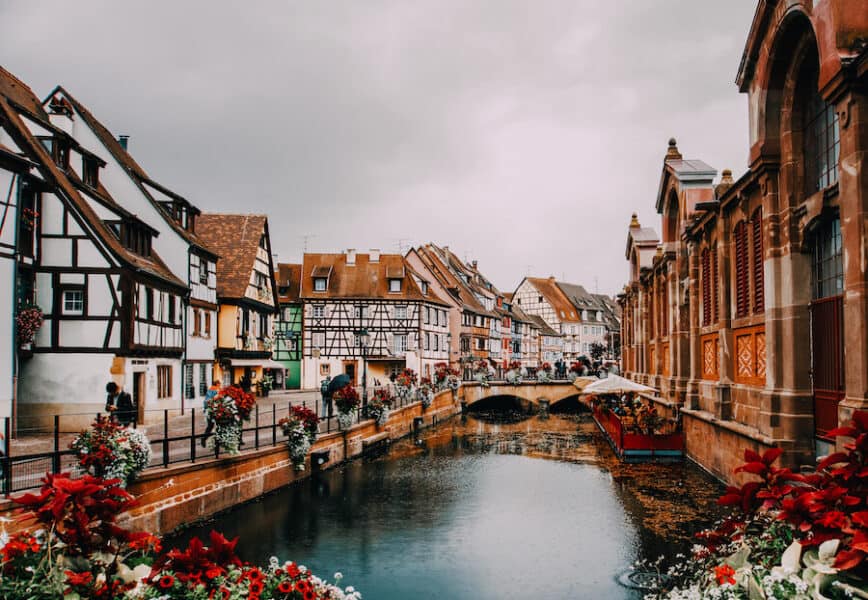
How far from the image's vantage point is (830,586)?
4.14m

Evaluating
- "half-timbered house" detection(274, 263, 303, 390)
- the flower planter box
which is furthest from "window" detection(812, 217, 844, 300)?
"half-timbered house" detection(274, 263, 303, 390)

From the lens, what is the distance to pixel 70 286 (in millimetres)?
21828

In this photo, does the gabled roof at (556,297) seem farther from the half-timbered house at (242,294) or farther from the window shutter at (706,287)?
the window shutter at (706,287)

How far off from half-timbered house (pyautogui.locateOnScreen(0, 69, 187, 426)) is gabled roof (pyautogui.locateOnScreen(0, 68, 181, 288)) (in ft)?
0.12

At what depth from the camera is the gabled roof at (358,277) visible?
56.0 meters

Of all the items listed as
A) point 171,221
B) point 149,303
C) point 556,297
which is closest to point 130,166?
point 171,221

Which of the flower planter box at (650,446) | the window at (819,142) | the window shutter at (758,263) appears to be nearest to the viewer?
the window at (819,142)

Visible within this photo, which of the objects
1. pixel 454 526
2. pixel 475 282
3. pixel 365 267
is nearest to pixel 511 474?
pixel 454 526

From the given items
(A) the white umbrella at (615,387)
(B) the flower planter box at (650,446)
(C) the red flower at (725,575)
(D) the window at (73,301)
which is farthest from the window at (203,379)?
(C) the red flower at (725,575)

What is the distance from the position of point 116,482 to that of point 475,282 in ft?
239

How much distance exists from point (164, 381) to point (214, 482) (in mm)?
11145

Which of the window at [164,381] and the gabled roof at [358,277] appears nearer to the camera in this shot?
the window at [164,381]

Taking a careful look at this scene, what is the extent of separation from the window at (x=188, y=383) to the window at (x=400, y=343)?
84.5ft

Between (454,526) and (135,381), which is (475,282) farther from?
(454,526)
